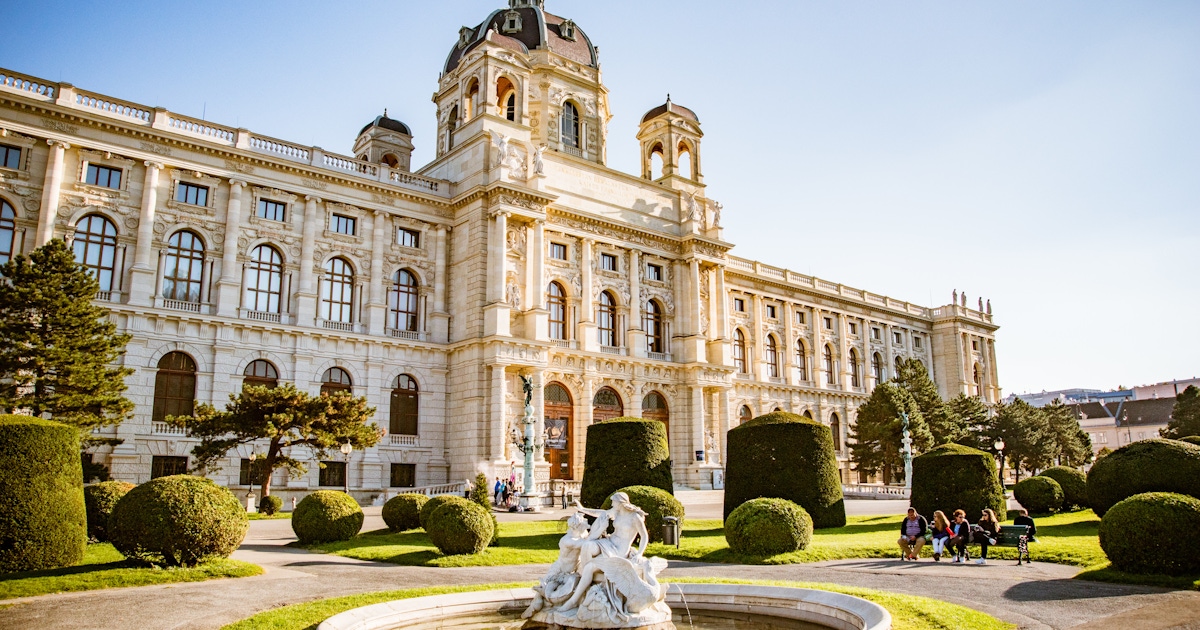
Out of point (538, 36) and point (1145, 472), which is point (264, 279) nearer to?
point (538, 36)

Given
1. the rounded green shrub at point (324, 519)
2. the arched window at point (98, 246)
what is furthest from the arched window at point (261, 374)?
the rounded green shrub at point (324, 519)

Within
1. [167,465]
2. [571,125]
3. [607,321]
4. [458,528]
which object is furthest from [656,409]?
[458,528]

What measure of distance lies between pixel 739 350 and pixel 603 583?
50.1m

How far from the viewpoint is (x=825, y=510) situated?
24.7m

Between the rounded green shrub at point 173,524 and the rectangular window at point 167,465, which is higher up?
the rectangular window at point 167,465

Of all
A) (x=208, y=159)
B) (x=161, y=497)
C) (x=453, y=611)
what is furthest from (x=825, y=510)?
(x=208, y=159)

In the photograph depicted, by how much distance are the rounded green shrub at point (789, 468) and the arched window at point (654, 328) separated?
2462cm

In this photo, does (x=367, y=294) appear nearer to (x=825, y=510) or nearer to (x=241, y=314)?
(x=241, y=314)

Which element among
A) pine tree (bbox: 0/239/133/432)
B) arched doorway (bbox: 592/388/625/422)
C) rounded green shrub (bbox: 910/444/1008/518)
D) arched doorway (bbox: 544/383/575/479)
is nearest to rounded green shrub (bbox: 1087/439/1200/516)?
rounded green shrub (bbox: 910/444/1008/518)

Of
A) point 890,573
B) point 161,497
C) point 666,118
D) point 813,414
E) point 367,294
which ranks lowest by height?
point 890,573

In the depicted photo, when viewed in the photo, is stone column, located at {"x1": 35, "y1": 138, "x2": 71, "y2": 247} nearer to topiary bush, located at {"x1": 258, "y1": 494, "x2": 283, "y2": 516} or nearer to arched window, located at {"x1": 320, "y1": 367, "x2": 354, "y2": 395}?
arched window, located at {"x1": 320, "y1": 367, "x2": 354, "y2": 395}

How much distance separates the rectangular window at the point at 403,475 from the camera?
3881cm

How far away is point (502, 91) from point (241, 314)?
73.3 feet

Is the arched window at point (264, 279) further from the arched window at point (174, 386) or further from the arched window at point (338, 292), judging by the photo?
the arched window at point (174, 386)
